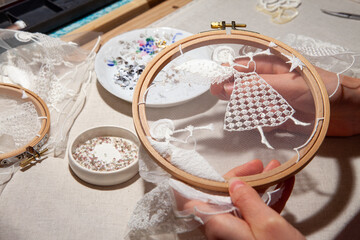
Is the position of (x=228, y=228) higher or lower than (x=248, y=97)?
lower

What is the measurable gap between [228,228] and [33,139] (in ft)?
1.47

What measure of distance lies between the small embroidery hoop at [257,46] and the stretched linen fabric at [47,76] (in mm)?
258

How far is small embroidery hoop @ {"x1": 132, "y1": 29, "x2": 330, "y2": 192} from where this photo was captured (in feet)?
1.68

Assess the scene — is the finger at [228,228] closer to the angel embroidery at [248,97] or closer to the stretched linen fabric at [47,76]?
the angel embroidery at [248,97]

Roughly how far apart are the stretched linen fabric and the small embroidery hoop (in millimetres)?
258

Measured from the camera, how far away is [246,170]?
54 centimetres

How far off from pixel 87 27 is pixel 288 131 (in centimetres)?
73

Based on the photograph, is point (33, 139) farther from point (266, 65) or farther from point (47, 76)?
point (266, 65)

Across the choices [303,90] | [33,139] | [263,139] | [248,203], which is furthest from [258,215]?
[33,139]

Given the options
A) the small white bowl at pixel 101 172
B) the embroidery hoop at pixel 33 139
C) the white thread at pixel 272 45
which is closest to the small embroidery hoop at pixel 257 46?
the white thread at pixel 272 45

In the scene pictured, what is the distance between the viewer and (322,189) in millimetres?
682

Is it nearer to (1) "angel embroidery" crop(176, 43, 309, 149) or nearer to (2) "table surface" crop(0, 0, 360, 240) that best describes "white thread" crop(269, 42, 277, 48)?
(1) "angel embroidery" crop(176, 43, 309, 149)

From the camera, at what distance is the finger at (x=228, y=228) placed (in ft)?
1.55

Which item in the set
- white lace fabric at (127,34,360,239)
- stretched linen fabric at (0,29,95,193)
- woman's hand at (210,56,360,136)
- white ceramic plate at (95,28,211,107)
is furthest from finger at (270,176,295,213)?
stretched linen fabric at (0,29,95,193)
